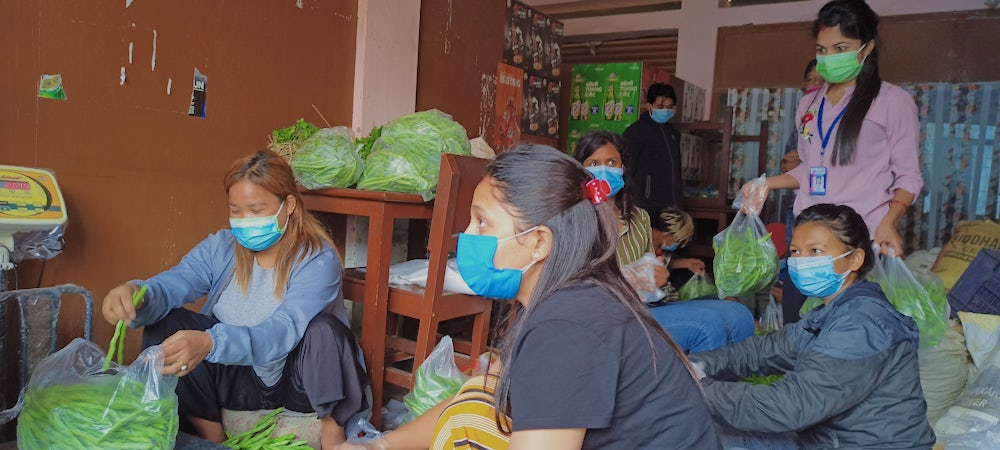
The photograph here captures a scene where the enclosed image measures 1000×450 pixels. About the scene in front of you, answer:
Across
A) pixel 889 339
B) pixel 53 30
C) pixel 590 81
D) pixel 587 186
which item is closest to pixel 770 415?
pixel 889 339

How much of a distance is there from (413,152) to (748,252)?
1383mm

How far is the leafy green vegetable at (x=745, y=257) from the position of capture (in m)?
2.66

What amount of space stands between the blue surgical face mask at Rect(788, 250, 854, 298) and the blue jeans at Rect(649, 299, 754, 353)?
0.44 m

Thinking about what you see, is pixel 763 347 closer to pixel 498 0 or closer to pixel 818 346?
pixel 818 346

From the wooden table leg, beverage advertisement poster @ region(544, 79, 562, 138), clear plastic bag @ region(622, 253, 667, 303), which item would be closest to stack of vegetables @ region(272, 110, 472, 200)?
the wooden table leg

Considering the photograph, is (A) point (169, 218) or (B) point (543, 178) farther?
(A) point (169, 218)

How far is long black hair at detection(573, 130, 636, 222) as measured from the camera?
2887 mm

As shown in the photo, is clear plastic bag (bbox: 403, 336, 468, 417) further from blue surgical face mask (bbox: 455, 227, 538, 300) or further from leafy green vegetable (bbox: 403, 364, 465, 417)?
blue surgical face mask (bbox: 455, 227, 538, 300)

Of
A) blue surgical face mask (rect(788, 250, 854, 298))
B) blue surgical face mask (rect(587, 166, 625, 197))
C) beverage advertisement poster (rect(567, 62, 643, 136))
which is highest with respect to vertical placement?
beverage advertisement poster (rect(567, 62, 643, 136))

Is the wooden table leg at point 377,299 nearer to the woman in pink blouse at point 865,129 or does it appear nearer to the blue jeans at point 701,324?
the blue jeans at point 701,324

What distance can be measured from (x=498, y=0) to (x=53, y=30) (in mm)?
2691

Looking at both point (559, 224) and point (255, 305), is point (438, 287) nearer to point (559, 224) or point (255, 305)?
point (255, 305)

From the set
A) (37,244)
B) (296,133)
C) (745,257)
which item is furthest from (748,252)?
(37,244)

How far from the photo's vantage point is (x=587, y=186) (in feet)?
4.32
